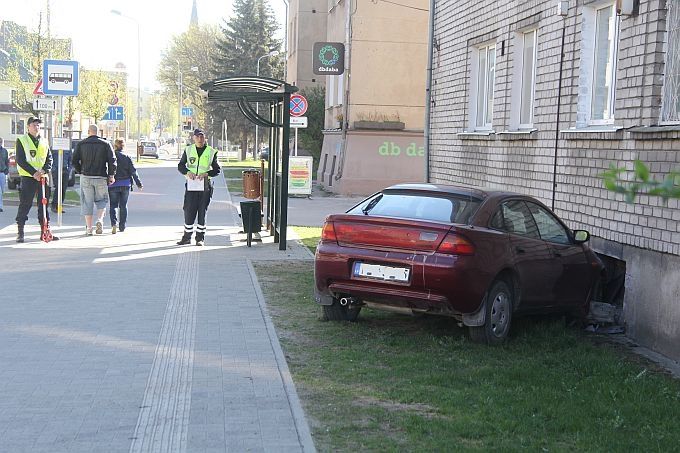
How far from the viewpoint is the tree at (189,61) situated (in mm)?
80375

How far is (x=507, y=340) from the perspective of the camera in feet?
28.0

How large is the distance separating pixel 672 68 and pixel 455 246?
2.83 metres

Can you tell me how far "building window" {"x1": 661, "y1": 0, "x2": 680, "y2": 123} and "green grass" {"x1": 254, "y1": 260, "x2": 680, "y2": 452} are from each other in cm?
223

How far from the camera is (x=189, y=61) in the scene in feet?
266

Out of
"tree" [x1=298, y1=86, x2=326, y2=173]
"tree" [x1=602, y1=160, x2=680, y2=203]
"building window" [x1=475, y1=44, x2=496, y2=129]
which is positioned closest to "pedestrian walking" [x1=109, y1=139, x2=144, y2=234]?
"building window" [x1=475, y1=44, x2=496, y2=129]

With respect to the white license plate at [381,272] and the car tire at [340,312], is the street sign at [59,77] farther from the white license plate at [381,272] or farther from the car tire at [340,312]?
the white license plate at [381,272]

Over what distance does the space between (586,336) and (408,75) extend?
2310 cm

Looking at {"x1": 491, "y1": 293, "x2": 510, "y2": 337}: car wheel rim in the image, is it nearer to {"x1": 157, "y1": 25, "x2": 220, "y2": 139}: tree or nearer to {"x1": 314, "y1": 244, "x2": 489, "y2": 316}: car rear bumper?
{"x1": 314, "y1": 244, "x2": 489, "y2": 316}: car rear bumper

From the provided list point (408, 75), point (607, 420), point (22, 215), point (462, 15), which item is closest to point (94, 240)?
point (22, 215)

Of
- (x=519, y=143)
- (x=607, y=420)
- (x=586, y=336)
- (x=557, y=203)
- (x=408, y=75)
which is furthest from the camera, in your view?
(x=408, y=75)

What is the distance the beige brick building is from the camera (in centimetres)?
864

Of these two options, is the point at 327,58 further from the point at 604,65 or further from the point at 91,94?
the point at 91,94

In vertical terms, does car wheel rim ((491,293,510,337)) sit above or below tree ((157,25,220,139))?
below

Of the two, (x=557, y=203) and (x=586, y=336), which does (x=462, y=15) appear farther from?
(x=586, y=336)
